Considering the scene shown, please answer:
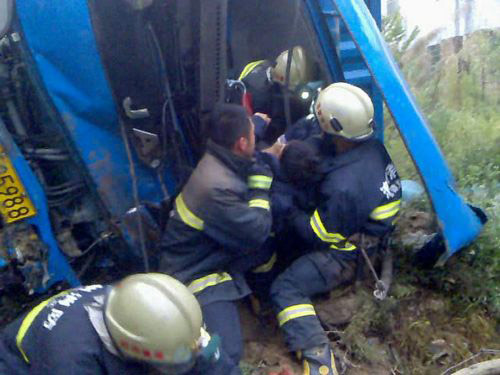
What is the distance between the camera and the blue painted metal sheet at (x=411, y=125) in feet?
10.0

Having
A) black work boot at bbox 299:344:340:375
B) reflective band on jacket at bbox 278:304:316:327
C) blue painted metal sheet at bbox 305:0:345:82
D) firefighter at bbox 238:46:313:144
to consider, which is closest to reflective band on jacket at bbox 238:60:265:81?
firefighter at bbox 238:46:313:144

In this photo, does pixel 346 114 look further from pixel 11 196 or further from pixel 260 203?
pixel 11 196

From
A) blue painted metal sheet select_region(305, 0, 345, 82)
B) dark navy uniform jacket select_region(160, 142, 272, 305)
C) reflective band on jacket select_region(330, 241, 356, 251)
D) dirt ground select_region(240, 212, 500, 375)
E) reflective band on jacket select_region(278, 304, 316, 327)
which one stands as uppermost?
blue painted metal sheet select_region(305, 0, 345, 82)

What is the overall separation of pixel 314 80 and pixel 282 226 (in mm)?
1188

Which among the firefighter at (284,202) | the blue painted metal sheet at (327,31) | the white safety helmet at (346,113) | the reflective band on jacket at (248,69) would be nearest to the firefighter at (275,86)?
the reflective band on jacket at (248,69)

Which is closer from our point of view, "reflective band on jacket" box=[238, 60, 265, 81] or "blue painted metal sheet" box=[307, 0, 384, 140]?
"blue painted metal sheet" box=[307, 0, 384, 140]

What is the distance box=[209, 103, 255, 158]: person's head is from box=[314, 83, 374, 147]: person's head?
0.54m

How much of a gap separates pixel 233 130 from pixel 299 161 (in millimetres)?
448

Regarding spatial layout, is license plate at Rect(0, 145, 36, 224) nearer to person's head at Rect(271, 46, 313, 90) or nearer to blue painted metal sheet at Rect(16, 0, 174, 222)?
blue painted metal sheet at Rect(16, 0, 174, 222)

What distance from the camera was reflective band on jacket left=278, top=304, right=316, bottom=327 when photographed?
3150 mm

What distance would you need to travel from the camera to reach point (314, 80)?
13.3ft

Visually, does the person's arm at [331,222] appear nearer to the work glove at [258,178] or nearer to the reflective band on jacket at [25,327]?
the work glove at [258,178]

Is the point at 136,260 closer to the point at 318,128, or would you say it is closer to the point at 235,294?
the point at 235,294

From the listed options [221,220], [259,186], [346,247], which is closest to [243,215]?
[221,220]
